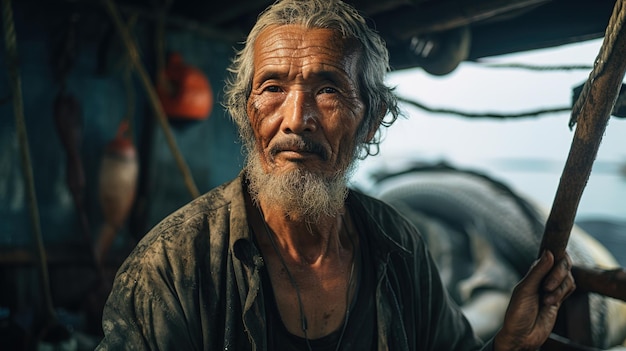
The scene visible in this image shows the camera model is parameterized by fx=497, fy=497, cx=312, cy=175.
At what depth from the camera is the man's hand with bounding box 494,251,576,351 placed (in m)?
1.78

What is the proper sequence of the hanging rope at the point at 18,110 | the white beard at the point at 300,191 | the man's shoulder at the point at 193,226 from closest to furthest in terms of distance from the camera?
the man's shoulder at the point at 193,226 < the white beard at the point at 300,191 < the hanging rope at the point at 18,110

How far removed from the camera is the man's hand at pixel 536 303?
1780 mm

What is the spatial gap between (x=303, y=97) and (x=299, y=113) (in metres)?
0.07

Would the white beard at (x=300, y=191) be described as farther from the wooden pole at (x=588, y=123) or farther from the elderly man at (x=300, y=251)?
the wooden pole at (x=588, y=123)

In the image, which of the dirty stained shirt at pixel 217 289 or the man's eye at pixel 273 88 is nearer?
the dirty stained shirt at pixel 217 289

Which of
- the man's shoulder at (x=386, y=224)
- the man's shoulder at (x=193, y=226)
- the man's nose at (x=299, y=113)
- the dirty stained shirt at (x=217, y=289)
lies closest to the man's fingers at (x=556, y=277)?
the dirty stained shirt at (x=217, y=289)

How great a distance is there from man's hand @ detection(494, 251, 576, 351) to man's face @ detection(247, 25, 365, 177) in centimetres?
81

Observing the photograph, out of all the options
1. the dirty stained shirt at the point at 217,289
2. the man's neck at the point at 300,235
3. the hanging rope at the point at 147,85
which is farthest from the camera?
the hanging rope at the point at 147,85

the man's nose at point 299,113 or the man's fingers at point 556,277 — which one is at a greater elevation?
the man's nose at point 299,113

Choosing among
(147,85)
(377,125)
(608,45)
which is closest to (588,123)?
(608,45)

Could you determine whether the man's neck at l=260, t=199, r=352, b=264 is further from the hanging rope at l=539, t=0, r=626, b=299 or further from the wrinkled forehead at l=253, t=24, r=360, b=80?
the hanging rope at l=539, t=0, r=626, b=299

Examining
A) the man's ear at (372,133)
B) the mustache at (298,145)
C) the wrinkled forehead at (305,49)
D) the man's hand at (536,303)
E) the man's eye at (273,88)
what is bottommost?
the man's hand at (536,303)

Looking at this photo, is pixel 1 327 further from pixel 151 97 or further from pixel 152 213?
pixel 151 97

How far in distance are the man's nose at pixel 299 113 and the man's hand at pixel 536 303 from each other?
95 centimetres
